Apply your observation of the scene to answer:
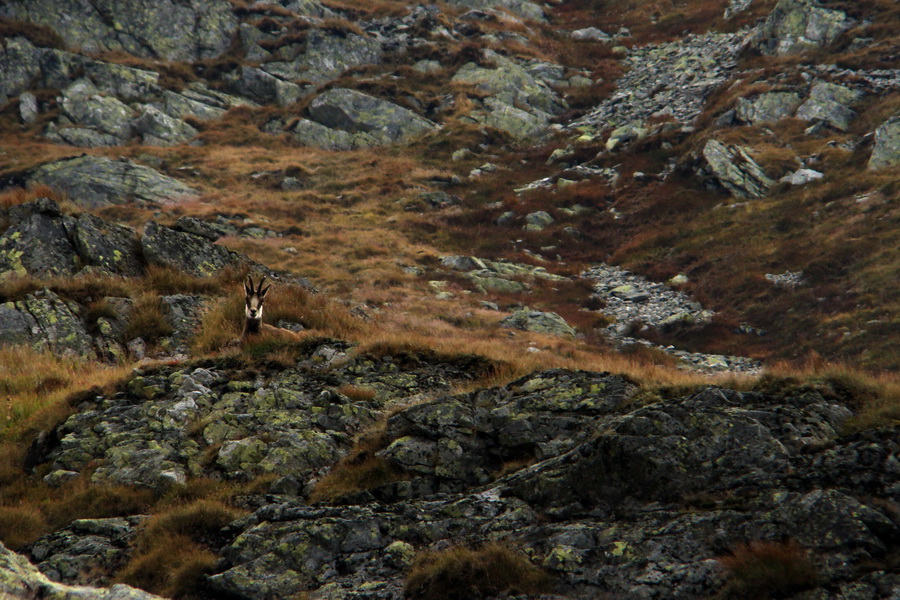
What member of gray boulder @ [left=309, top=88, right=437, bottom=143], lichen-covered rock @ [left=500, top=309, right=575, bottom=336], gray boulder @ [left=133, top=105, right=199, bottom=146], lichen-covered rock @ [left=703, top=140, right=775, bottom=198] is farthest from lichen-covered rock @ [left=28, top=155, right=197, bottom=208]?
lichen-covered rock @ [left=703, top=140, right=775, bottom=198]

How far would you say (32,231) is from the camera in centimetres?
1464

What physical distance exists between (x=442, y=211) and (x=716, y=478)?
1445 inches

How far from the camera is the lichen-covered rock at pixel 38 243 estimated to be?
45.9ft

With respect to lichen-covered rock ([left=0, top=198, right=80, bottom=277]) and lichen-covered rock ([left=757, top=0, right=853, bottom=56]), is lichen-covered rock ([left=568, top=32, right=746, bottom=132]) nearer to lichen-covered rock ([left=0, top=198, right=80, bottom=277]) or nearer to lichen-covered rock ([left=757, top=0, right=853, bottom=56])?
lichen-covered rock ([left=757, top=0, right=853, bottom=56])

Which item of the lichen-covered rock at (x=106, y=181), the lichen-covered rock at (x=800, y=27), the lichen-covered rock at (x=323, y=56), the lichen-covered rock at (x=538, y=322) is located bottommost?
the lichen-covered rock at (x=538, y=322)

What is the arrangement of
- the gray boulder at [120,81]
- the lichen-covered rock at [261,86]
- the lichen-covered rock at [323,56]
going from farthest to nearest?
the lichen-covered rock at [323,56], the lichen-covered rock at [261,86], the gray boulder at [120,81]

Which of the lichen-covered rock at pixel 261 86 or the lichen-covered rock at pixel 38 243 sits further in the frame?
the lichen-covered rock at pixel 261 86

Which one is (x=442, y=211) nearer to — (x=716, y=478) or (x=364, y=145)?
Answer: (x=364, y=145)

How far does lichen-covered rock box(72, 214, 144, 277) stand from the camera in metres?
14.9

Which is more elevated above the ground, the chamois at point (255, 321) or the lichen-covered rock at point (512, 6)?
the lichen-covered rock at point (512, 6)

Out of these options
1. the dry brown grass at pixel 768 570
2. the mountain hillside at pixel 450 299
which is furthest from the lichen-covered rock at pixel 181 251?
the dry brown grass at pixel 768 570

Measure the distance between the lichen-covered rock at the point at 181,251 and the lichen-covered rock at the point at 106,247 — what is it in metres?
0.36

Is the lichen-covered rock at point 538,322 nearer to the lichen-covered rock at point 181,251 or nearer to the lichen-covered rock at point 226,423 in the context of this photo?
the lichen-covered rock at point 181,251

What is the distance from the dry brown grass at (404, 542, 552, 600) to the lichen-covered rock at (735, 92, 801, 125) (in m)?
43.2
